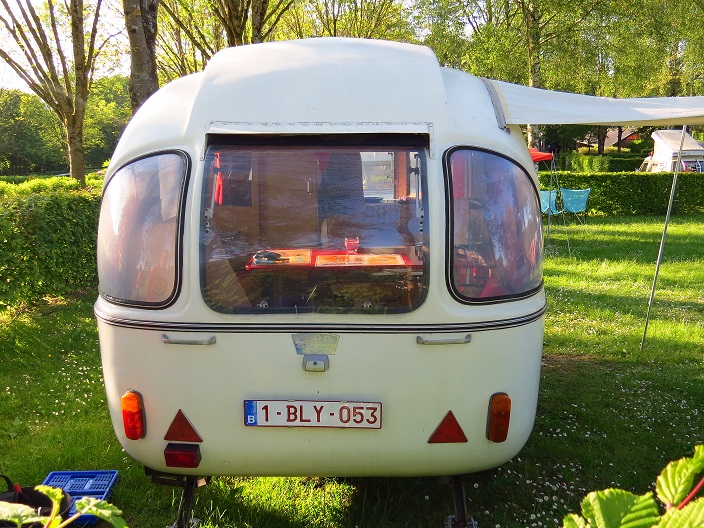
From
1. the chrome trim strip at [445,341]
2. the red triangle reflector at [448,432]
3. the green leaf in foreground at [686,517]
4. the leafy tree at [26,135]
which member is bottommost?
the red triangle reflector at [448,432]

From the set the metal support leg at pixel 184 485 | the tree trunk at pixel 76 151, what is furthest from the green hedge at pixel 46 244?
the tree trunk at pixel 76 151

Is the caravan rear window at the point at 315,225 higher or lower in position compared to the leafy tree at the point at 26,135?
lower

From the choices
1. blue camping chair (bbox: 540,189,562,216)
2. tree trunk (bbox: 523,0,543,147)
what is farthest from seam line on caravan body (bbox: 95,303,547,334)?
tree trunk (bbox: 523,0,543,147)

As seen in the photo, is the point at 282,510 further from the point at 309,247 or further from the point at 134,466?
the point at 309,247

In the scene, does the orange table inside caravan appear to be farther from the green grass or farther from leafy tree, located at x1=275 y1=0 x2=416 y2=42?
leafy tree, located at x1=275 y1=0 x2=416 y2=42

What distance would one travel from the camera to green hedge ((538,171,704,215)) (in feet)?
59.6

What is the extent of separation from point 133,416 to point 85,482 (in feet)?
4.16

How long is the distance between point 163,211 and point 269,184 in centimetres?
50

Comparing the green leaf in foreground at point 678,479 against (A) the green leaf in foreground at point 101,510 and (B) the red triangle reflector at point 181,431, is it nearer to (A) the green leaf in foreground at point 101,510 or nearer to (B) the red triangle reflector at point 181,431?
(A) the green leaf in foreground at point 101,510

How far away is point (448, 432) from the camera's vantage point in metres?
2.73

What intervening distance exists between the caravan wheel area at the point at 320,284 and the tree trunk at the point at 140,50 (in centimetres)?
496

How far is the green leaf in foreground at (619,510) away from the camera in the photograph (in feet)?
3.19

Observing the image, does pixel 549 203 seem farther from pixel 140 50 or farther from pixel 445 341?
pixel 445 341

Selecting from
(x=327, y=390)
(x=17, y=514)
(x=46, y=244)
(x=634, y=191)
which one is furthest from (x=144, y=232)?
(x=634, y=191)
